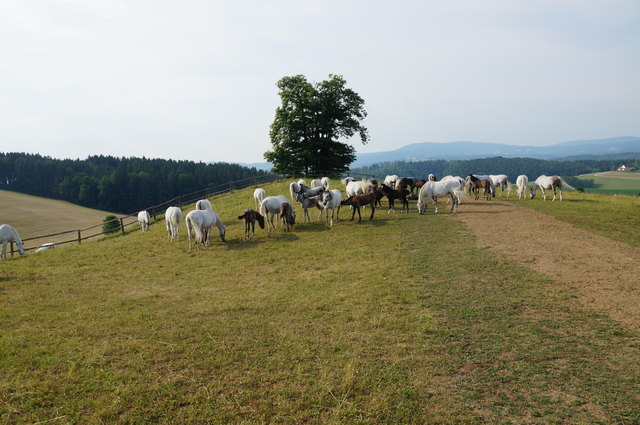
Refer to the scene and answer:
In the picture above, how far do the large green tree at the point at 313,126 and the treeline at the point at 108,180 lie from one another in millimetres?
69186

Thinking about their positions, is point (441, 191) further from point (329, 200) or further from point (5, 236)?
point (5, 236)

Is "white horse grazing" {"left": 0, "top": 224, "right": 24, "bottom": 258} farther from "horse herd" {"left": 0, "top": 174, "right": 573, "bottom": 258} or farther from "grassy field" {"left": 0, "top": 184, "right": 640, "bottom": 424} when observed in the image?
"grassy field" {"left": 0, "top": 184, "right": 640, "bottom": 424}

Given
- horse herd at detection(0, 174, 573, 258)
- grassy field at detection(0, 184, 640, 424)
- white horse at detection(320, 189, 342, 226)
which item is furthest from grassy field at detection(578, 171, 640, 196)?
grassy field at detection(0, 184, 640, 424)

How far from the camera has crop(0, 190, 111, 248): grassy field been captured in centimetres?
6006

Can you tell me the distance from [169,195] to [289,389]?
10993cm

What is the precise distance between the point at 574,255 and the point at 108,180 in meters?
107

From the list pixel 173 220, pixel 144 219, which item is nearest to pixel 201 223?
pixel 173 220

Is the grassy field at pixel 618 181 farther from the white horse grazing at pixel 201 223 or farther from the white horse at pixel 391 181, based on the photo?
the white horse grazing at pixel 201 223

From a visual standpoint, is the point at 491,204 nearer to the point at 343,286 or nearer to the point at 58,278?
the point at 343,286

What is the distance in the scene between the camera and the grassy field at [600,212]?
17.4m

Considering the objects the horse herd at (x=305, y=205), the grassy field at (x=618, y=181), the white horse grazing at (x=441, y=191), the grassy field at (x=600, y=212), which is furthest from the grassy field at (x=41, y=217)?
the grassy field at (x=618, y=181)

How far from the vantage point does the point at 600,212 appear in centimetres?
2241

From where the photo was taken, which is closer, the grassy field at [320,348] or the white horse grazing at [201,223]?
the grassy field at [320,348]

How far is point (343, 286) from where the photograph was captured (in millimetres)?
11711
